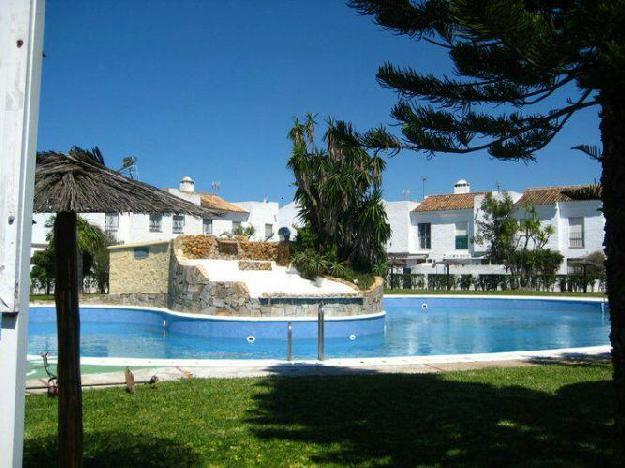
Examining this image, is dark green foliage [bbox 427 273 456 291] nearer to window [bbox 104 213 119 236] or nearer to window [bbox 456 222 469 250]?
window [bbox 456 222 469 250]

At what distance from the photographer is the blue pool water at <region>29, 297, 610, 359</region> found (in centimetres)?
1509

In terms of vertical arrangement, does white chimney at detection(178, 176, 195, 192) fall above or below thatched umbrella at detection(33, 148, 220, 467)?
above

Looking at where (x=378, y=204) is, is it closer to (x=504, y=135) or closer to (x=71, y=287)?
(x=504, y=135)

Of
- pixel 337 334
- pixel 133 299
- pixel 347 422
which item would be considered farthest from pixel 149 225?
pixel 347 422

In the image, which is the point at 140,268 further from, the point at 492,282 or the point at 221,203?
the point at 221,203

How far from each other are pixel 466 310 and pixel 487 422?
21.4 m

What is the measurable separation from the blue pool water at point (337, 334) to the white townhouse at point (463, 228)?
46.5 feet

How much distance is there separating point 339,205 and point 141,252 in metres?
8.52

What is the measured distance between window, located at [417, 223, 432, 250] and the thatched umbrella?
42799 millimetres

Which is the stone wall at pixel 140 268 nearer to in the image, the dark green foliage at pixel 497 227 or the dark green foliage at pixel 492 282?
the dark green foliage at pixel 492 282

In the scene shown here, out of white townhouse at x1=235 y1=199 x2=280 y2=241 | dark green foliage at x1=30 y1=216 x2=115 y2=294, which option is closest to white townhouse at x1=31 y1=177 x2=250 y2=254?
white townhouse at x1=235 y1=199 x2=280 y2=241

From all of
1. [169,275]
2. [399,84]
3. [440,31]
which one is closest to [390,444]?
[399,84]

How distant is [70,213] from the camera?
14.2 feet

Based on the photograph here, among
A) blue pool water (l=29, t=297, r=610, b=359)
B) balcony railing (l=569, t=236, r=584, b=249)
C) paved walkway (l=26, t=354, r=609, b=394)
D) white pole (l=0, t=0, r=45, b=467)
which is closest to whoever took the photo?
white pole (l=0, t=0, r=45, b=467)
